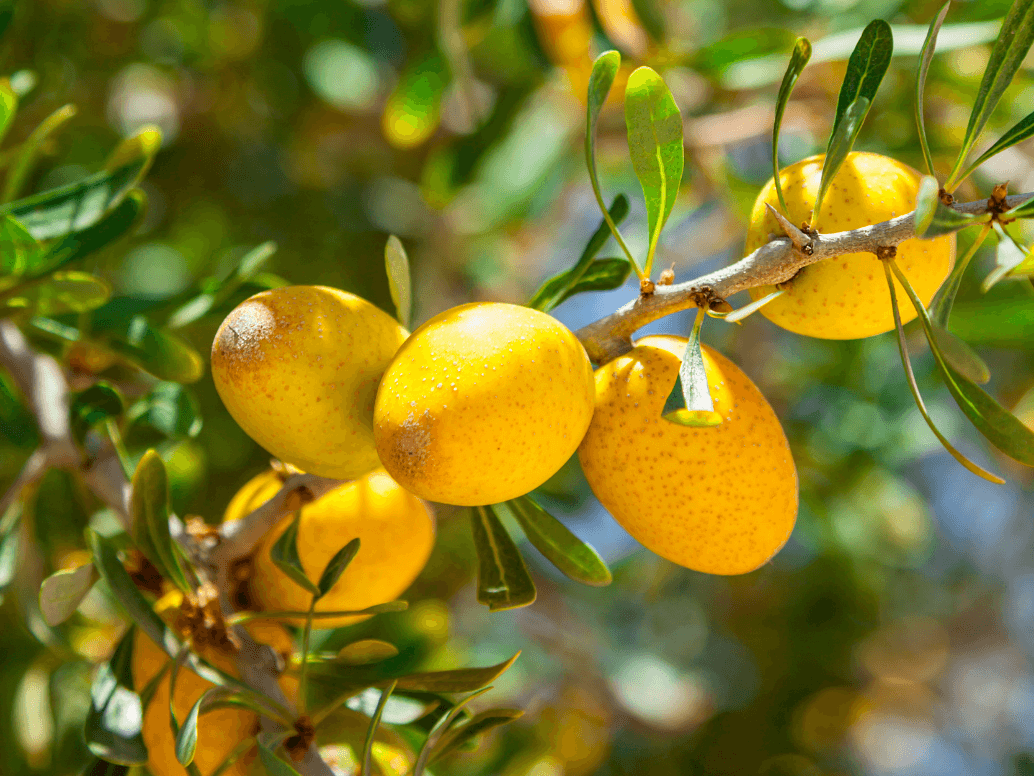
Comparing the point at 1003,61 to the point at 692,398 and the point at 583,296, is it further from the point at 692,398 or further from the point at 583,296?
the point at 583,296

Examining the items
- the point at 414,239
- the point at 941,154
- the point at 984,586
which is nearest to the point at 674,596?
the point at 984,586

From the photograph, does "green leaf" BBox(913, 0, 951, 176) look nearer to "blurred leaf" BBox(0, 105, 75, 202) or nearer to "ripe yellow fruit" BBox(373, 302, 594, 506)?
"ripe yellow fruit" BBox(373, 302, 594, 506)

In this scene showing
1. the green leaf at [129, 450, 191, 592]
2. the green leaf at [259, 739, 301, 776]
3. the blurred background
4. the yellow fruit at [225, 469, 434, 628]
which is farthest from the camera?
the blurred background

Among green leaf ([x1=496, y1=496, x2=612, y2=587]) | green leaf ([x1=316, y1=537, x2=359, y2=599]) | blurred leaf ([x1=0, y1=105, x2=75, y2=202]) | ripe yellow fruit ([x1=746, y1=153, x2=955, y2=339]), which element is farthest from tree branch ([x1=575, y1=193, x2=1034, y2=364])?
blurred leaf ([x1=0, y1=105, x2=75, y2=202])

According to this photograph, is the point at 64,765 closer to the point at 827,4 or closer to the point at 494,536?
the point at 494,536

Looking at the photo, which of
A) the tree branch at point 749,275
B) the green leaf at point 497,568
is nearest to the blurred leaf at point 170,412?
the green leaf at point 497,568

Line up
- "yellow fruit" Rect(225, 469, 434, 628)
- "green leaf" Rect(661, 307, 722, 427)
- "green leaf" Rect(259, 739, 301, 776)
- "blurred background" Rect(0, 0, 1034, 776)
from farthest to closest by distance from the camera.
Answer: "blurred background" Rect(0, 0, 1034, 776) < "yellow fruit" Rect(225, 469, 434, 628) < "green leaf" Rect(259, 739, 301, 776) < "green leaf" Rect(661, 307, 722, 427)

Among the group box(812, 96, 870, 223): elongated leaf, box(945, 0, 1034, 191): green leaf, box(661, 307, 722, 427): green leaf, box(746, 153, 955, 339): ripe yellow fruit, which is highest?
box(945, 0, 1034, 191): green leaf
